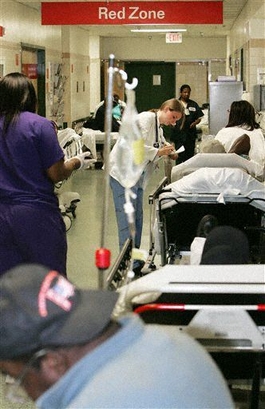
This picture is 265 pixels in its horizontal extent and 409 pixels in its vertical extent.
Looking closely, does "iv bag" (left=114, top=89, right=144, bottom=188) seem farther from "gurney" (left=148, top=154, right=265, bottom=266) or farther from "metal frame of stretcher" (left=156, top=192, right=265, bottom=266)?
"metal frame of stretcher" (left=156, top=192, right=265, bottom=266)

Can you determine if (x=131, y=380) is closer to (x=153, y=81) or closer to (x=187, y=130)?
(x=187, y=130)

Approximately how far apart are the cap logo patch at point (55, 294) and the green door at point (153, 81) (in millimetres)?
23774

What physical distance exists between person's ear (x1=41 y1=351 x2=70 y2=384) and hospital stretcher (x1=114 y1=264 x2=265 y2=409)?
1054 mm

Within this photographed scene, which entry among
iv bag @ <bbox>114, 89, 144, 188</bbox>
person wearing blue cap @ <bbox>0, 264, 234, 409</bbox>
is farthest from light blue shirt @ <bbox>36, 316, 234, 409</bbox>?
iv bag @ <bbox>114, 89, 144, 188</bbox>

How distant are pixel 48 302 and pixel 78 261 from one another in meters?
5.76

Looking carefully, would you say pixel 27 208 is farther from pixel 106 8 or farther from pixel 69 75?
pixel 69 75

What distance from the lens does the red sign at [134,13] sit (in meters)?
13.1

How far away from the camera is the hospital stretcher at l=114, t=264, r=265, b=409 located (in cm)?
268

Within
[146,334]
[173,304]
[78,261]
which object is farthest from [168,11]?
[146,334]

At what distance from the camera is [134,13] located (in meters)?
13.1

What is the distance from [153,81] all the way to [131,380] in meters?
24.0

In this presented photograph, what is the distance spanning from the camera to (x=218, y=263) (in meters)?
3.26

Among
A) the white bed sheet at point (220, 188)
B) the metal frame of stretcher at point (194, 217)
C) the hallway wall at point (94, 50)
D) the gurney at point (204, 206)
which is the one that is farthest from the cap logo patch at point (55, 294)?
the hallway wall at point (94, 50)

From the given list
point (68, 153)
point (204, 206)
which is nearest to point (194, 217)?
point (204, 206)
